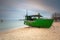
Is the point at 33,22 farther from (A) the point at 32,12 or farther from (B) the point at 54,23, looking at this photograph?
(B) the point at 54,23

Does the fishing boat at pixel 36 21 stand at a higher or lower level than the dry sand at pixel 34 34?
higher

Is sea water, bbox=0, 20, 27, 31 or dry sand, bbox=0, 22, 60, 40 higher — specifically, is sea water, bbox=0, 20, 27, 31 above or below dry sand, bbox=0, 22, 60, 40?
above

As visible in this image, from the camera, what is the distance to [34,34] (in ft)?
5.83

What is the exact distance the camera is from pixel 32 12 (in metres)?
1.84

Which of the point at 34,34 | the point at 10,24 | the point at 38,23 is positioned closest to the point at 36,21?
the point at 38,23

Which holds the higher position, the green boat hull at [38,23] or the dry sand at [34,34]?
the green boat hull at [38,23]

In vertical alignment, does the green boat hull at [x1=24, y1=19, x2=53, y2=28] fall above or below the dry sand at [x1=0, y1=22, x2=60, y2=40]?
above

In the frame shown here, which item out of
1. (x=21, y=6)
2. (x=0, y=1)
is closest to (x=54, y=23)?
(x=21, y=6)

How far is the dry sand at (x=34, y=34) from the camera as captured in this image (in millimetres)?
1751

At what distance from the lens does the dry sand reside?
5.74ft

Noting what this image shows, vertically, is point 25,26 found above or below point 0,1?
below

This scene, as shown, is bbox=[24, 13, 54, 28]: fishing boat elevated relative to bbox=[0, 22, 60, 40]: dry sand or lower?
elevated

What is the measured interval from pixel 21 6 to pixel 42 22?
15.2 inches

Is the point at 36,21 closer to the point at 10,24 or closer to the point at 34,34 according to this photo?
the point at 34,34
